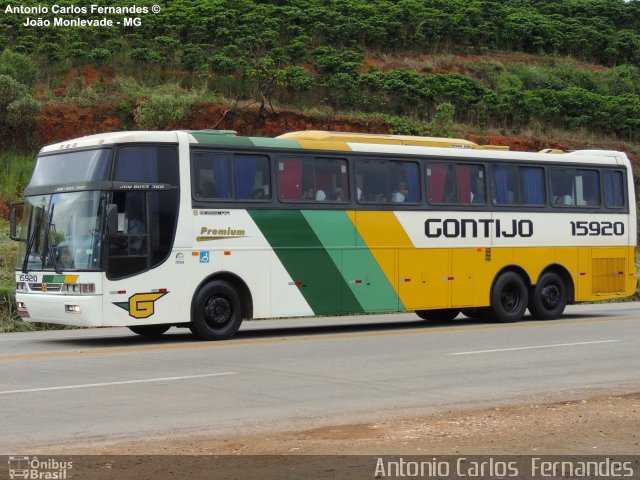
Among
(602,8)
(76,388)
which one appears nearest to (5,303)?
(76,388)

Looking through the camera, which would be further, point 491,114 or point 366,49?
point 366,49

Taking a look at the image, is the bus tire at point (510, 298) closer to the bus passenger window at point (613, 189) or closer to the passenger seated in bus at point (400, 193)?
the passenger seated in bus at point (400, 193)

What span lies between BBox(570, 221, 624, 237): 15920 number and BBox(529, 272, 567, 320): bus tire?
42.6 inches

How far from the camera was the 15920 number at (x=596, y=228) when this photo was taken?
78.7 ft

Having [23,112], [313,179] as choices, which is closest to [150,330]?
[313,179]

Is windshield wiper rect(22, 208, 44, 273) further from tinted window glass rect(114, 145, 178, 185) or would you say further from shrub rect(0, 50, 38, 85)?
shrub rect(0, 50, 38, 85)

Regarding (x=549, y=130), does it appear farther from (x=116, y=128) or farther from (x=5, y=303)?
(x=5, y=303)

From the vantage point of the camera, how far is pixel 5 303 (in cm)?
2231

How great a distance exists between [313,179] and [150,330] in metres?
4.03

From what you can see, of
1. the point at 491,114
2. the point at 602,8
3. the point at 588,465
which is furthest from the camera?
the point at 602,8

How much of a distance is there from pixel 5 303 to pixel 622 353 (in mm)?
12324

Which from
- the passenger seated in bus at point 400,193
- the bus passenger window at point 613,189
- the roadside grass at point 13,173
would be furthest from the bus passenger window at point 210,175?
the roadside grass at point 13,173

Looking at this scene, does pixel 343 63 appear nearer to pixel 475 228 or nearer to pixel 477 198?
pixel 477 198

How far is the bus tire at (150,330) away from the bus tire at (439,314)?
240 inches
